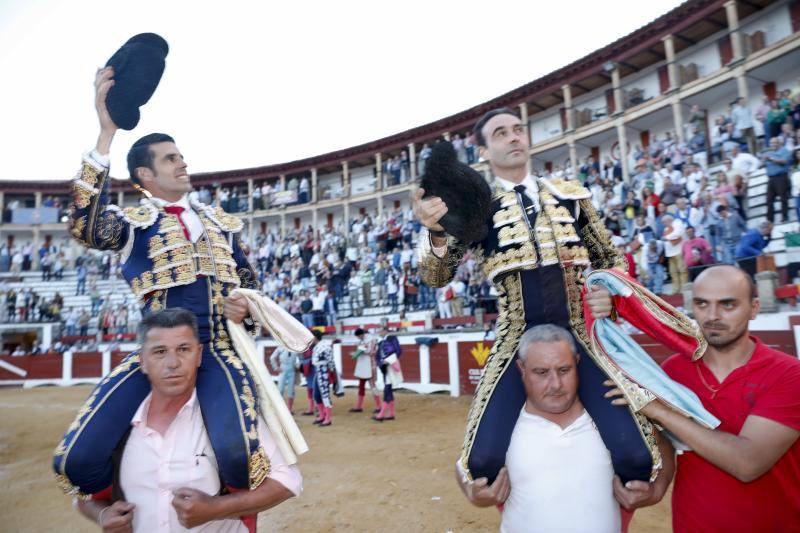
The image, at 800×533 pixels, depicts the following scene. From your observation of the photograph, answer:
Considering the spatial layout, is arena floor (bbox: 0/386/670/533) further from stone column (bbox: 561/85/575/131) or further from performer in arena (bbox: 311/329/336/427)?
stone column (bbox: 561/85/575/131)

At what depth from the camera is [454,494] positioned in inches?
185

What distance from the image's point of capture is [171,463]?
201cm

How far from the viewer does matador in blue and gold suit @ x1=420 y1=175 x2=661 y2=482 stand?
6.55 ft

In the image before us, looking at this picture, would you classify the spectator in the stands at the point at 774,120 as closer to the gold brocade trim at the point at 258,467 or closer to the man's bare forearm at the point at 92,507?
the gold brocade trim at the point at 258,467

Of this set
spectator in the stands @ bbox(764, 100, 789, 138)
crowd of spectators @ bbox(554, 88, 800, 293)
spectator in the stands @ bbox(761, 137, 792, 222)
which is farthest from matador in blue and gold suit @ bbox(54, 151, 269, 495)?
spectator in the stands @ bbox(764, 100, 789, 138)

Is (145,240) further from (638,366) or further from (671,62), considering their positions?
(671,62)

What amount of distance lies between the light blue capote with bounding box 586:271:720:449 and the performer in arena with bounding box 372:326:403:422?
7.28 m

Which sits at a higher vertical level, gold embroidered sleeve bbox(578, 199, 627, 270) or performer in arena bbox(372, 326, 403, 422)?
gold embroidered sleeve bbox(578, 199, 627, 270)

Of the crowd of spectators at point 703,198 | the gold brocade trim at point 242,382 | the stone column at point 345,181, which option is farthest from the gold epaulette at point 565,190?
the stone column at point 345,181

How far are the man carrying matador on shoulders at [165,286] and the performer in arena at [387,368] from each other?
669cm

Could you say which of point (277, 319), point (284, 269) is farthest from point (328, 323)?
point (277, 319)

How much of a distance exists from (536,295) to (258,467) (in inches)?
51.9

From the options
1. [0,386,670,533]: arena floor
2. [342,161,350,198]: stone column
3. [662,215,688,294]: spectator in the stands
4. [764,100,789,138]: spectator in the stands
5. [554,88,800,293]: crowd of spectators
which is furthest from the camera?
[342,161,350,198]: stone column

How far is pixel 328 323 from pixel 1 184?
25253 millimetres
